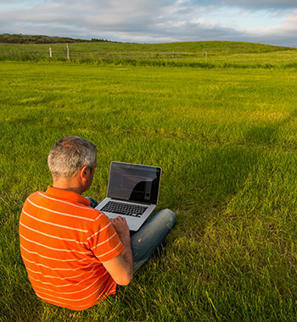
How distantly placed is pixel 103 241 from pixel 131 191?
1710 millimetres

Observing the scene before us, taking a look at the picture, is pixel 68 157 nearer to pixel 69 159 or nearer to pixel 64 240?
pixel 69 159

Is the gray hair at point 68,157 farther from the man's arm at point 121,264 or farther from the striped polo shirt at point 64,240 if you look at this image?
the man's arm at point 121,264

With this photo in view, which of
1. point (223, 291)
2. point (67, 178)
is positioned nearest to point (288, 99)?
point (223, 291)

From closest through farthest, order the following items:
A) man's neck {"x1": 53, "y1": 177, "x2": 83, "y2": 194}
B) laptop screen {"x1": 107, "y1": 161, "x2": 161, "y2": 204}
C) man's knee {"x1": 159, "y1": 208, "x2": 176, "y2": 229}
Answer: man's neck {"x1": 53, "y1": 177, "x2": 83, "y2": 194} → man's knee {"x1": 159, "y1": 208, "x2": 176, "y2": 229} → laptop screen {"x1": 107, "y1": 161, "x2": 161, "y2": 204}

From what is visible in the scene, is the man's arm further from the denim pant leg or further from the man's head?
the man's head

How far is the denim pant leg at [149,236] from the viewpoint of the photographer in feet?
8.52

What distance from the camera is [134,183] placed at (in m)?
3.43

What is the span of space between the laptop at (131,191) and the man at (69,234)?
3.97ft

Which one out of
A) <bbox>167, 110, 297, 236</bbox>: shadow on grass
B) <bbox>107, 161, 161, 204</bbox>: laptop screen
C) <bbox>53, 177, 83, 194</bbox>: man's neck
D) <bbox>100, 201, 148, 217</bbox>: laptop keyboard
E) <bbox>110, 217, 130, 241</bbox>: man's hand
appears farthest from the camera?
<bbox>167, 110, 297, 236</bbox>: shadow on grass

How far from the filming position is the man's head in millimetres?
1799

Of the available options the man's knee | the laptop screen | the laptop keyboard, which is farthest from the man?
the laptop screen

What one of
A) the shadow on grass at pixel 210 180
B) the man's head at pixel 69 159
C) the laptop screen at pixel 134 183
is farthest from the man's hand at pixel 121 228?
the shadow on grass at pixel 210 180

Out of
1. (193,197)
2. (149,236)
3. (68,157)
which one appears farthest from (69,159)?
(193,197)

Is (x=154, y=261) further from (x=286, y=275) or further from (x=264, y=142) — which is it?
(x=264, y=142)
